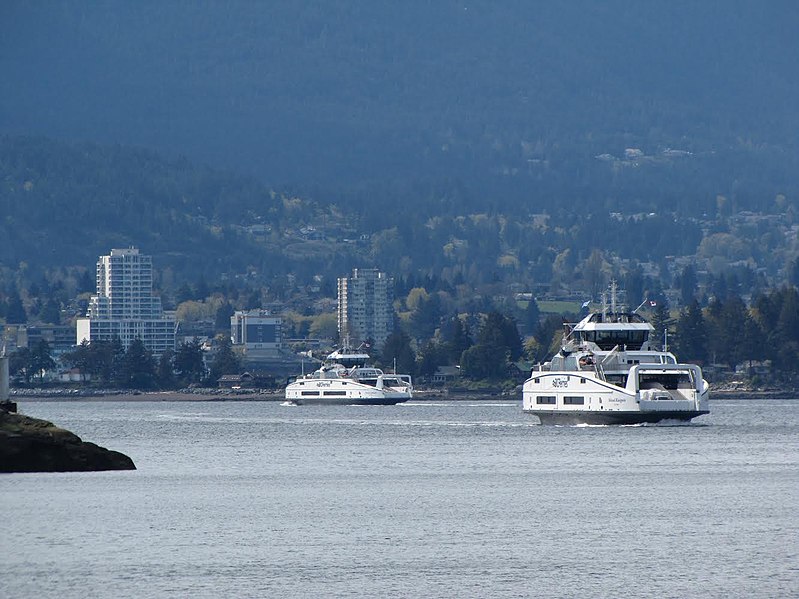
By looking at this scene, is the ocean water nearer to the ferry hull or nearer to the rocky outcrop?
the rocky outcrop

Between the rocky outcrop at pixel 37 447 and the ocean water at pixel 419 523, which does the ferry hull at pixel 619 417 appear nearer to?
the ocean water at pixel 419 523

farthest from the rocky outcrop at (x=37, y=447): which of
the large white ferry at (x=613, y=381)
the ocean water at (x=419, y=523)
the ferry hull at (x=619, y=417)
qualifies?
the large white ferry at (x=613, y=381)

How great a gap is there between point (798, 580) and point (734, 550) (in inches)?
240

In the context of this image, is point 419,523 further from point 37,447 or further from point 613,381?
point 613,381

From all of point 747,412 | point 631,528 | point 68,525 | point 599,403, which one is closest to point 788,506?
point 631,528

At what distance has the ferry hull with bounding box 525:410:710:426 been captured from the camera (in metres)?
123

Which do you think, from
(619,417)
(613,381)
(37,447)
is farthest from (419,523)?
(613,381)

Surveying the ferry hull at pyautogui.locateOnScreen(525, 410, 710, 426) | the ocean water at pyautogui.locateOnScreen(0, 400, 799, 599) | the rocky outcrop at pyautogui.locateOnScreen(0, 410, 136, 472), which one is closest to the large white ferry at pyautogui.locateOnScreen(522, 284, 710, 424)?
the ferry hull at pyautogui.locateOnScreen(525, 410, 710, 426)

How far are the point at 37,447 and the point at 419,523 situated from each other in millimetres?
17763

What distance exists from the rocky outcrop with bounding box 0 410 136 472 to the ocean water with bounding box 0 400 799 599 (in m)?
0.66

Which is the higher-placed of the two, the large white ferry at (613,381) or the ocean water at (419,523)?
the large white ferry at (613,381)

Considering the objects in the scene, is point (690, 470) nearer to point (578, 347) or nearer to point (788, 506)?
point (788, 506)

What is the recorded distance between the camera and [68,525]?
65875 mm

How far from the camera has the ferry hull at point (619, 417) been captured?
123 metres
